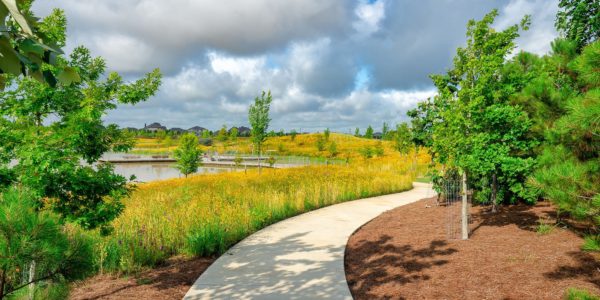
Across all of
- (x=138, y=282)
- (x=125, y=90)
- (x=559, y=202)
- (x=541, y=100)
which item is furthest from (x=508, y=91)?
(x=138, y=282)

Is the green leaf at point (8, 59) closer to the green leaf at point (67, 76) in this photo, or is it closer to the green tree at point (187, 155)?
the green leaf at point (67, 76)

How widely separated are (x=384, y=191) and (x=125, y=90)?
12.6 metres

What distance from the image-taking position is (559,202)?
376 centimetres

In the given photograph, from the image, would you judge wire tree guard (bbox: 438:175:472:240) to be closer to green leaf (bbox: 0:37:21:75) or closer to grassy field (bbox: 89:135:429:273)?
grassy field (bbox: 89:135:429:273)

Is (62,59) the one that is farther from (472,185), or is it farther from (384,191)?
(384,191)

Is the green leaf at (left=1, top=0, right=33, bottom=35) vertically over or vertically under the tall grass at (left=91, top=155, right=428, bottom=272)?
over

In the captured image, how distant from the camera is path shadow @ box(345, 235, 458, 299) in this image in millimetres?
5348

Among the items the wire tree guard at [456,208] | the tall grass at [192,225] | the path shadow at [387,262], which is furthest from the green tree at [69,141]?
the wire tree guard at [456,208]

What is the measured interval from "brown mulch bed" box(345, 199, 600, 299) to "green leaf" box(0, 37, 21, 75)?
15.6 feet

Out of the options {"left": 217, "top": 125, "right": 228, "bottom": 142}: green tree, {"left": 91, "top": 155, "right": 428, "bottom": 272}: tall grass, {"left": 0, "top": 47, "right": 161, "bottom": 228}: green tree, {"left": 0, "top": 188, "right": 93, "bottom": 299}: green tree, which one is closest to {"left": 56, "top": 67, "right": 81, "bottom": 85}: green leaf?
{"left": 0, "top": 188, "right": 93, "bottom": 299}: green tree

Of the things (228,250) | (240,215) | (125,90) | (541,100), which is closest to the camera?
(125,90)

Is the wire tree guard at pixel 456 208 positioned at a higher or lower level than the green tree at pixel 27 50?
lower

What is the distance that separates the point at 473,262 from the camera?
19.0ft

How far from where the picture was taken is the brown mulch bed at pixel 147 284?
16.2 ft
